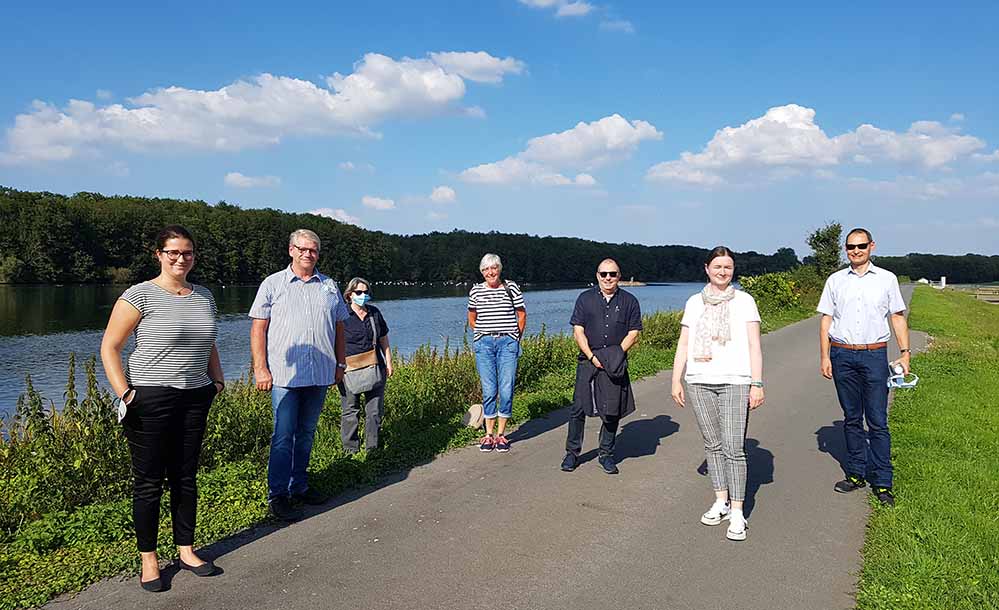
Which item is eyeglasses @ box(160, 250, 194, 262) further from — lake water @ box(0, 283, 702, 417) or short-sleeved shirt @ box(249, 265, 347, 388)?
lake water @ box(0, 283, 702, 417)

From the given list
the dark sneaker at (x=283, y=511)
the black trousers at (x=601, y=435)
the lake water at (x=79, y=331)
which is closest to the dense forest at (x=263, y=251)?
the lake water at (x=79, y=331)

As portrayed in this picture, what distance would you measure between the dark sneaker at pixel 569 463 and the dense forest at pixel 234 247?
30.5 metres

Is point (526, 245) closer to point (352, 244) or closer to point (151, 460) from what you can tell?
point (352, 244)

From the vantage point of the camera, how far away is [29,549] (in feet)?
13.6

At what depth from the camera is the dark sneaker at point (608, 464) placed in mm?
5980

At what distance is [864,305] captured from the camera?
544cm

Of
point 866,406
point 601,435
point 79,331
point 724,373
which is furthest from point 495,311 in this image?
point 79,331

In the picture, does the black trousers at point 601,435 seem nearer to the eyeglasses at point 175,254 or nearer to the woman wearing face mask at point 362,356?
the woman wearing face mask at point 362,356

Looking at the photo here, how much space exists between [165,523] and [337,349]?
163cm

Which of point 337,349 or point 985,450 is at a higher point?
point 337,349

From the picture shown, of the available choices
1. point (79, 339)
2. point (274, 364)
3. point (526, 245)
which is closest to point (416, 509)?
point (274, 364)

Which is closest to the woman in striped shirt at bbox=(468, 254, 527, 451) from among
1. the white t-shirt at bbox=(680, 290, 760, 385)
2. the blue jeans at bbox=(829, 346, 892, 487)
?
the white t-shirt at bbox=(680, 290, 760, 385)

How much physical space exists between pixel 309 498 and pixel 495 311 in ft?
8.15

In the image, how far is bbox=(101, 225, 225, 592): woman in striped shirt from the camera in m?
3.73
